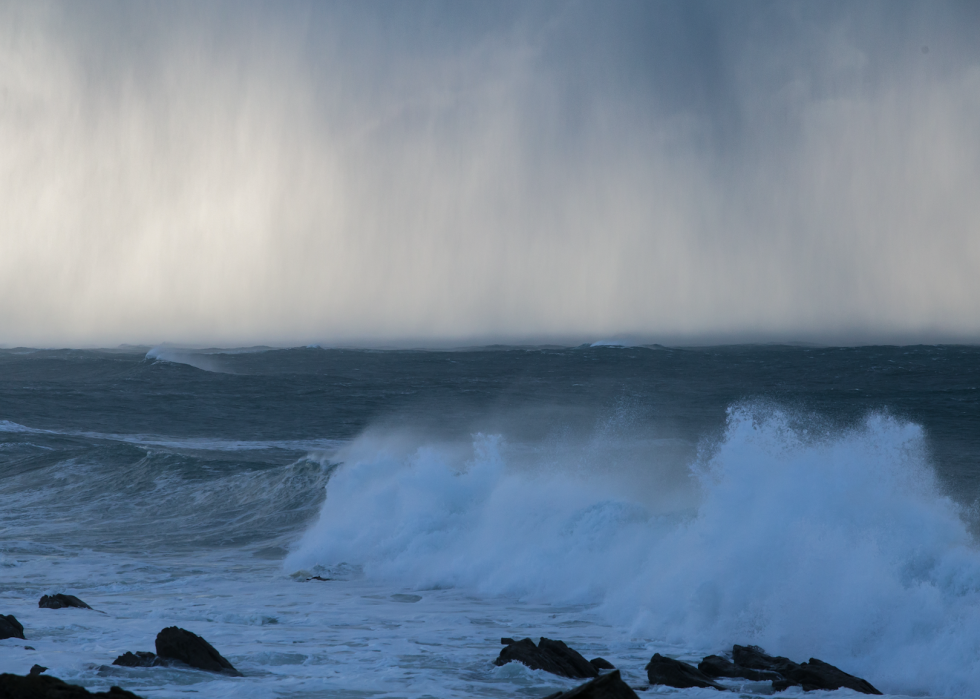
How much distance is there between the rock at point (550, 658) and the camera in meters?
7.86

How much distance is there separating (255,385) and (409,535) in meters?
37.6

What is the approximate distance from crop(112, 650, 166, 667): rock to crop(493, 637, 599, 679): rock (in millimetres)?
3144

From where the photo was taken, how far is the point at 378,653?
8.77m

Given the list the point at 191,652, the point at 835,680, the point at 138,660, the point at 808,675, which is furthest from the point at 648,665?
the point at 138,660

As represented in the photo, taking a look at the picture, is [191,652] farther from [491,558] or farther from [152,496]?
[152,496]

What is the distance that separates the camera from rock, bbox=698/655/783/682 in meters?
7.82

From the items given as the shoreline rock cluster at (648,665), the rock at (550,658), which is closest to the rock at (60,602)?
the shoreline rock cluster at (648,665)

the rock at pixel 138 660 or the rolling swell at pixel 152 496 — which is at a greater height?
the rock at pixel 138 660

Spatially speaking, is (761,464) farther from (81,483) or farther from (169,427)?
(169,427)

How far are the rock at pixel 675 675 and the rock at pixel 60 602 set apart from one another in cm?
684

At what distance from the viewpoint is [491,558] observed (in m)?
13.6

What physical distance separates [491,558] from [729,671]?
604 cm

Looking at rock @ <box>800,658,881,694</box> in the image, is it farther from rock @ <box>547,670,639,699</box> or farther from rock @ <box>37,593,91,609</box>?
rock @ <box>37,593,91,609</box>

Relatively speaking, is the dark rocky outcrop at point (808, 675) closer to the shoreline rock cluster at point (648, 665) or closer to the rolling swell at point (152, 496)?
the shoreline rock cluster at point (648, 665)
